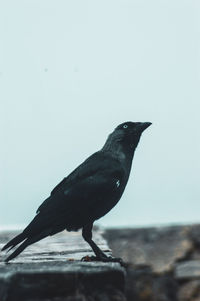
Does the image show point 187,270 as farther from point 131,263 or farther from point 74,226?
point 74,226

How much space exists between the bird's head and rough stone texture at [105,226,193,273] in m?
1.49

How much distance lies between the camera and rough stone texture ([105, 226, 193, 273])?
21.5 feet

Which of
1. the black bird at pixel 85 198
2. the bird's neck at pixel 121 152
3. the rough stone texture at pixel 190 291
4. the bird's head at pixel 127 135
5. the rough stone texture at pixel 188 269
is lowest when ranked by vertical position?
the rough stone texture at pixel 190 291

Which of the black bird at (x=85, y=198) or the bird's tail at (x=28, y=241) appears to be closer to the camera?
the bird's tail at (x=28, y=241)

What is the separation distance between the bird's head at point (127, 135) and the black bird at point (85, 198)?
192 millimetres

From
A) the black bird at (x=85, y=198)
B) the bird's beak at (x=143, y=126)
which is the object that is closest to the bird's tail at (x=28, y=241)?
the black bird at (x=85, y=198)

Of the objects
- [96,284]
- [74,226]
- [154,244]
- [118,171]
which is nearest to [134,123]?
[118,171]

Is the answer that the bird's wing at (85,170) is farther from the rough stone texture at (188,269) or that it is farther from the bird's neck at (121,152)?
the rough stone texture at (188,269)

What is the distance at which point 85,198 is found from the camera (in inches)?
187

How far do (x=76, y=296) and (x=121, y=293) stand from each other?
0.22 m

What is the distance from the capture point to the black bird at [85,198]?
175 inches

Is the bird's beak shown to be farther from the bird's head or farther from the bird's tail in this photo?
the bird's tail

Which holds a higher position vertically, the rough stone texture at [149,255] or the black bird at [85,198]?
the black bird at [85,198]

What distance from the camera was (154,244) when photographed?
6.88 meters
